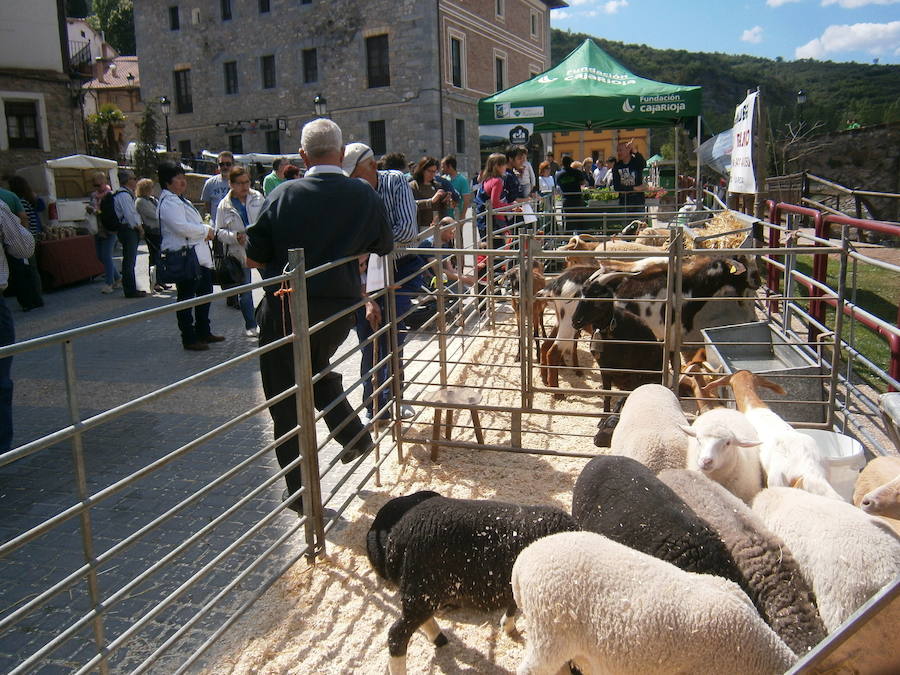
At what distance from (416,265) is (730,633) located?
3.97 meters

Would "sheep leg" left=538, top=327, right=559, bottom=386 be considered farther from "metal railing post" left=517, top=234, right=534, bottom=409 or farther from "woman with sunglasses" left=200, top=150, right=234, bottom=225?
"woman with sunglasses" left=200, top=150, right=234, bottom=225

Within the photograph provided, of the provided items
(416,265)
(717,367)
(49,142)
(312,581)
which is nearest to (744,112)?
(717,367)

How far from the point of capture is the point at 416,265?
5.60 metres

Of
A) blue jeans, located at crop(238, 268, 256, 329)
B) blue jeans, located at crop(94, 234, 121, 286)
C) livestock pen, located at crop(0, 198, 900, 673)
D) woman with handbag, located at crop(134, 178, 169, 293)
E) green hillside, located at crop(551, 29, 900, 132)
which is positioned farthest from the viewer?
green hillside, located at crop(551, 29, 900, 132)

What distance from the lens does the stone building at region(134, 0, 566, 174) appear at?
33.7 meters

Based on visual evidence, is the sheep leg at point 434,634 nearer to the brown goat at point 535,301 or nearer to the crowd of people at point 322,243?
the crowd of people at point 322,243

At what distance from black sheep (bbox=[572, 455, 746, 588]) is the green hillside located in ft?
150

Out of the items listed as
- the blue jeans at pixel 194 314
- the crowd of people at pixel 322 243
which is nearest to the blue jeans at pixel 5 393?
the crowd of people at pixel 322 243

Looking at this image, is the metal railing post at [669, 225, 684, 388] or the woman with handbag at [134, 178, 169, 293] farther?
the woman with handbag at [134, 178, 169, 293]

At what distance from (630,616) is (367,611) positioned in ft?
4.60

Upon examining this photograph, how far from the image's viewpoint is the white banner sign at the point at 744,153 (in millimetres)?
7859

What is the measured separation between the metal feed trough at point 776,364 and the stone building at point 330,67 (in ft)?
97.6

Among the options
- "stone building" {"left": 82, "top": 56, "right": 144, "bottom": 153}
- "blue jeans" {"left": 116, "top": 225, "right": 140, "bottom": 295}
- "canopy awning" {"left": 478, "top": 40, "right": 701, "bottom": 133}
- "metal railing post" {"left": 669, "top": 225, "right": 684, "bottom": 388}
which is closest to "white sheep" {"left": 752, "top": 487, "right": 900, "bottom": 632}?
"metal railing post" {"left": 669, "top": 225, "right": 684, "bottom": 388}

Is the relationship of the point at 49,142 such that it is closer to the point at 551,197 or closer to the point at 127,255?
the point at 127,255
